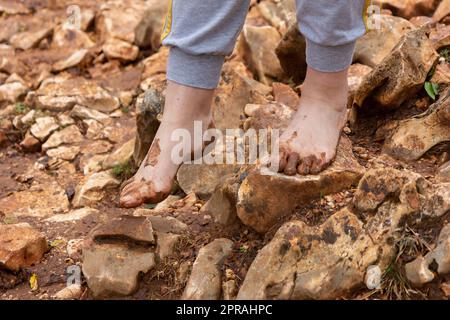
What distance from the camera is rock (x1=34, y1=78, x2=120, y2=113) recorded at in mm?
3756

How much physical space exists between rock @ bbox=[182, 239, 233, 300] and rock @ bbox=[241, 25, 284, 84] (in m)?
1.62

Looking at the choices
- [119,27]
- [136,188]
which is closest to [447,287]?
[136,188]

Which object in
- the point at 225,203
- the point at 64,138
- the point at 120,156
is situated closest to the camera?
the point at 225,203

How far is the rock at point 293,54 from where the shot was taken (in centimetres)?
299

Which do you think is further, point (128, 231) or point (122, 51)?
point (122, 51)

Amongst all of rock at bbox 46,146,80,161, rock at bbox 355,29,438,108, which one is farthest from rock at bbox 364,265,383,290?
rock at bbox 46,146,80,161

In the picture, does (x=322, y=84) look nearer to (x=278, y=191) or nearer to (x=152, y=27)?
(x=278, y=191)

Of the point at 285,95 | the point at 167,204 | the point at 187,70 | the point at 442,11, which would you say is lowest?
the point at 167,204

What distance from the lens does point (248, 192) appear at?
6.34 feet

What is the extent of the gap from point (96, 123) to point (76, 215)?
1.14m

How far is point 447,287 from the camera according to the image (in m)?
1.61

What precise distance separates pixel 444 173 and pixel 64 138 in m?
2.21

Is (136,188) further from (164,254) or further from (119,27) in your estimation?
(119,27)

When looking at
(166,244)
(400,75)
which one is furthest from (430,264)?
(400,75)
